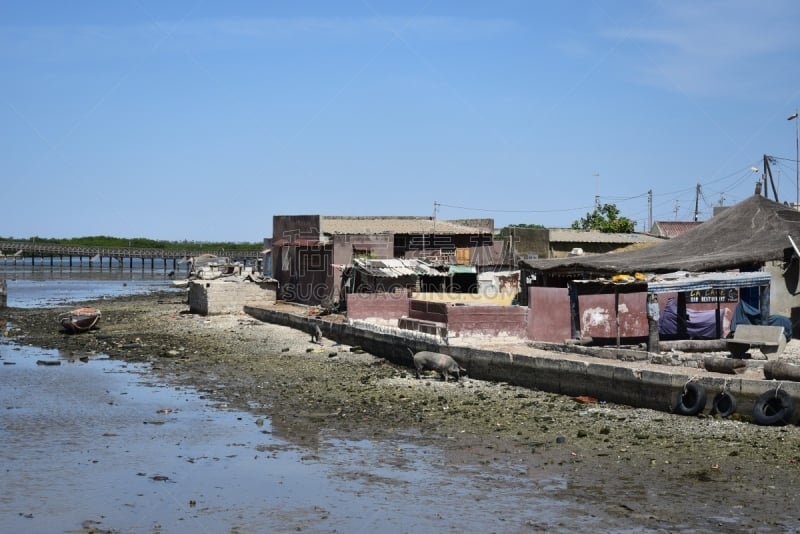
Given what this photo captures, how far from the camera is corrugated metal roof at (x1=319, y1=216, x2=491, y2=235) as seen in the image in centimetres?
3984

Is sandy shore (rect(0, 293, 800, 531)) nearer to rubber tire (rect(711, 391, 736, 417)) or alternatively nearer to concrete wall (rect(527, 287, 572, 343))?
rubber tire (rect(711, 391, 736, 417))

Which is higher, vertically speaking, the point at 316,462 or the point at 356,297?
the point at 356,297

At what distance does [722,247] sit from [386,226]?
19.0 metres

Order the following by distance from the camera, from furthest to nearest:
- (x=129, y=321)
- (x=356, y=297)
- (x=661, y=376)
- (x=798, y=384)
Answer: (x=129, y=321), (x=356, y=297), (x=661, y=376), (x=798, y=384)

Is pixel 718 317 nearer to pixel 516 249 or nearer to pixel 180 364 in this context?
pixel 180 364

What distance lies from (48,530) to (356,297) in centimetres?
1931

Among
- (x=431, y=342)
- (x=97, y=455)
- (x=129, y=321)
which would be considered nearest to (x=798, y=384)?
(x=431, y=342)

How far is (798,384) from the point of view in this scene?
49.1 feet

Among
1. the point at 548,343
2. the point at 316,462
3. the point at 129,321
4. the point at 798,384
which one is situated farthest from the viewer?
the point at 129,321

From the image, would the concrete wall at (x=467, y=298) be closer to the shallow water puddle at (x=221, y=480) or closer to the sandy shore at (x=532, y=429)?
the sandy shore at (x=532, y=429)

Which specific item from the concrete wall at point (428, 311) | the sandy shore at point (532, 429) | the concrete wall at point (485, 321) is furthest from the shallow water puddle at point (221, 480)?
the concrete wall at point (428, 311)

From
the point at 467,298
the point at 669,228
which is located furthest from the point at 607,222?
the point at 467,298

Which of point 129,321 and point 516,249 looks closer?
point 129,321

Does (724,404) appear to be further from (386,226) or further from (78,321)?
(386,226)
